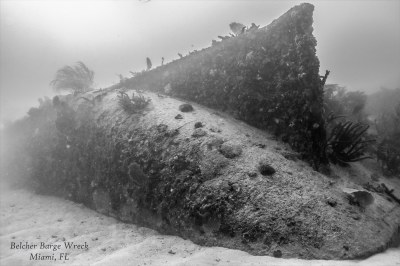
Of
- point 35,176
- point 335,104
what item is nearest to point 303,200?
point 335,104

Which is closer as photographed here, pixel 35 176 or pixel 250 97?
pixel 250 97

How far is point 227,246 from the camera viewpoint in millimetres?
3771

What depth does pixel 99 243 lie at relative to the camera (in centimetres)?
481

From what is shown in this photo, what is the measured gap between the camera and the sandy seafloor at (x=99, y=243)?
137 inches

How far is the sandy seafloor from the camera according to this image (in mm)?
3486

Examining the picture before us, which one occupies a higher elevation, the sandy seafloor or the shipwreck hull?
the shipwreck hull

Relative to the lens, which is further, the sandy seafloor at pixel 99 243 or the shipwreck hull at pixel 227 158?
the shipwreck hull at pixel 227 158

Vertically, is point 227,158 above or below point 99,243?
above

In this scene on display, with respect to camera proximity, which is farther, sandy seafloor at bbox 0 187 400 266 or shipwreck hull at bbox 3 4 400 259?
shipwreck hull at bbox 3 4 400 259

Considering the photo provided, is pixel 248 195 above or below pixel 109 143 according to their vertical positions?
below

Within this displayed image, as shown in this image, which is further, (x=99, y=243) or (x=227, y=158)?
(x=99, y=243)

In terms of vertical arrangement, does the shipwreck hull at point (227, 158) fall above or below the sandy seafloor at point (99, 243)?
above

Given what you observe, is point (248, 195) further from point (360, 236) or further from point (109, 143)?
point (109, 143)

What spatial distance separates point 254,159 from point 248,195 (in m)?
0.74
